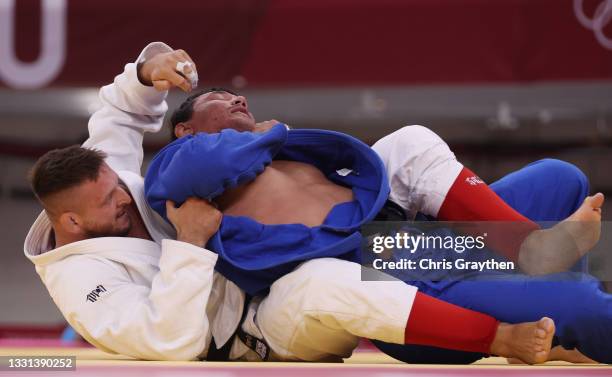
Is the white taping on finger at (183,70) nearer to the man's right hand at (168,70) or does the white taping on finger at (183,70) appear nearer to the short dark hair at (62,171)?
the man's right hand at (168,70)

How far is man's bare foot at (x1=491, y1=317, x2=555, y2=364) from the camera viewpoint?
1826 mm

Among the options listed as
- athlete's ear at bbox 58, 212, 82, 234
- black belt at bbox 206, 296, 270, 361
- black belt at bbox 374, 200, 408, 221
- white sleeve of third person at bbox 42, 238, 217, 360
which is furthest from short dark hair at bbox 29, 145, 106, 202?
black belt at bbox 374, 200, 408, 221

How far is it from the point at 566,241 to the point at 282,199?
0.66m

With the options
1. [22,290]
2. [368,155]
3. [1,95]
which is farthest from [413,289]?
[22,290]

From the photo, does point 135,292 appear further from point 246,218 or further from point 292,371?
point 292,371

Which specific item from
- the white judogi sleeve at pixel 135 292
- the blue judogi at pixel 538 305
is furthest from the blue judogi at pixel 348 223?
the white judogi sleeve at pixel 135 292

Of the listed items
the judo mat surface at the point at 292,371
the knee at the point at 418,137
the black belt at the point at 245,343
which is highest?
the knee at the point at 418,137

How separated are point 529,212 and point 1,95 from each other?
388 cm

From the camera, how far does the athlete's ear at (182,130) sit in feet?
8.00

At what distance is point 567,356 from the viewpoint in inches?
80.9

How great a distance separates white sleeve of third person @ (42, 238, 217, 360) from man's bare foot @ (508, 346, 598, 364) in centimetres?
72

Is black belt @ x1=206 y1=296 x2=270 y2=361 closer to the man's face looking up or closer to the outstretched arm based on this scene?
the man's face looking up

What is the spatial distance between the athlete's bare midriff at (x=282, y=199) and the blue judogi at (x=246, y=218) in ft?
0.12

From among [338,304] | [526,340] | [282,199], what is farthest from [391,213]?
[526,340]
